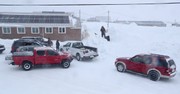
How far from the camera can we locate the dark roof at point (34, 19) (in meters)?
31.5

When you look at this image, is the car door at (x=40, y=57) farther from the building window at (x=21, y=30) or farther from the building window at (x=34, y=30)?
the building window at (x=21, y=30)

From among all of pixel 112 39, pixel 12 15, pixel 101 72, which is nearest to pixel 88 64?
pixel 101 72

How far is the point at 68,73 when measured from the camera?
14211mm

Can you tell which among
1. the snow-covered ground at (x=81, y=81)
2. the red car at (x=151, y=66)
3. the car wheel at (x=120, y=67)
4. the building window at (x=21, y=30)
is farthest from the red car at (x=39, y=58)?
the building window at (x=21, y=30)

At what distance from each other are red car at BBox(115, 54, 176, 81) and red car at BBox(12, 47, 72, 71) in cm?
467

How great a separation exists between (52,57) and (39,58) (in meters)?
1.01

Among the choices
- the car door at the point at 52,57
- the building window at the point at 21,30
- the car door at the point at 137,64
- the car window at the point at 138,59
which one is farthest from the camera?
the building window at the point at 21,30

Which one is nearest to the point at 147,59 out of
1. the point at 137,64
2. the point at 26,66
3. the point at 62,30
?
the point at 137,64

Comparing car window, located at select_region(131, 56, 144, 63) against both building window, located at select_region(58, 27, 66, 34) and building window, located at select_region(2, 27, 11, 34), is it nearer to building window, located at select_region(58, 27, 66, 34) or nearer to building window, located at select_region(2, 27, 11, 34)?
building window, located at select_region(58, 27, 66, 34)

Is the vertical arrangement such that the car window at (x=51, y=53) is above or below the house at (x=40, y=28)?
below

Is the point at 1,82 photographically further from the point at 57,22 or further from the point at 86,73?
the point at 57,22

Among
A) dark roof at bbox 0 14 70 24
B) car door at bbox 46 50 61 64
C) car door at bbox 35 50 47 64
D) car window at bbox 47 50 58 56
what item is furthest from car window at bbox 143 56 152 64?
dark roof at bbox 0 14 70 24

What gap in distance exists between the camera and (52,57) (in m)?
15.4

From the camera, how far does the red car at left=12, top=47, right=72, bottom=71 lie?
48.2 feet
